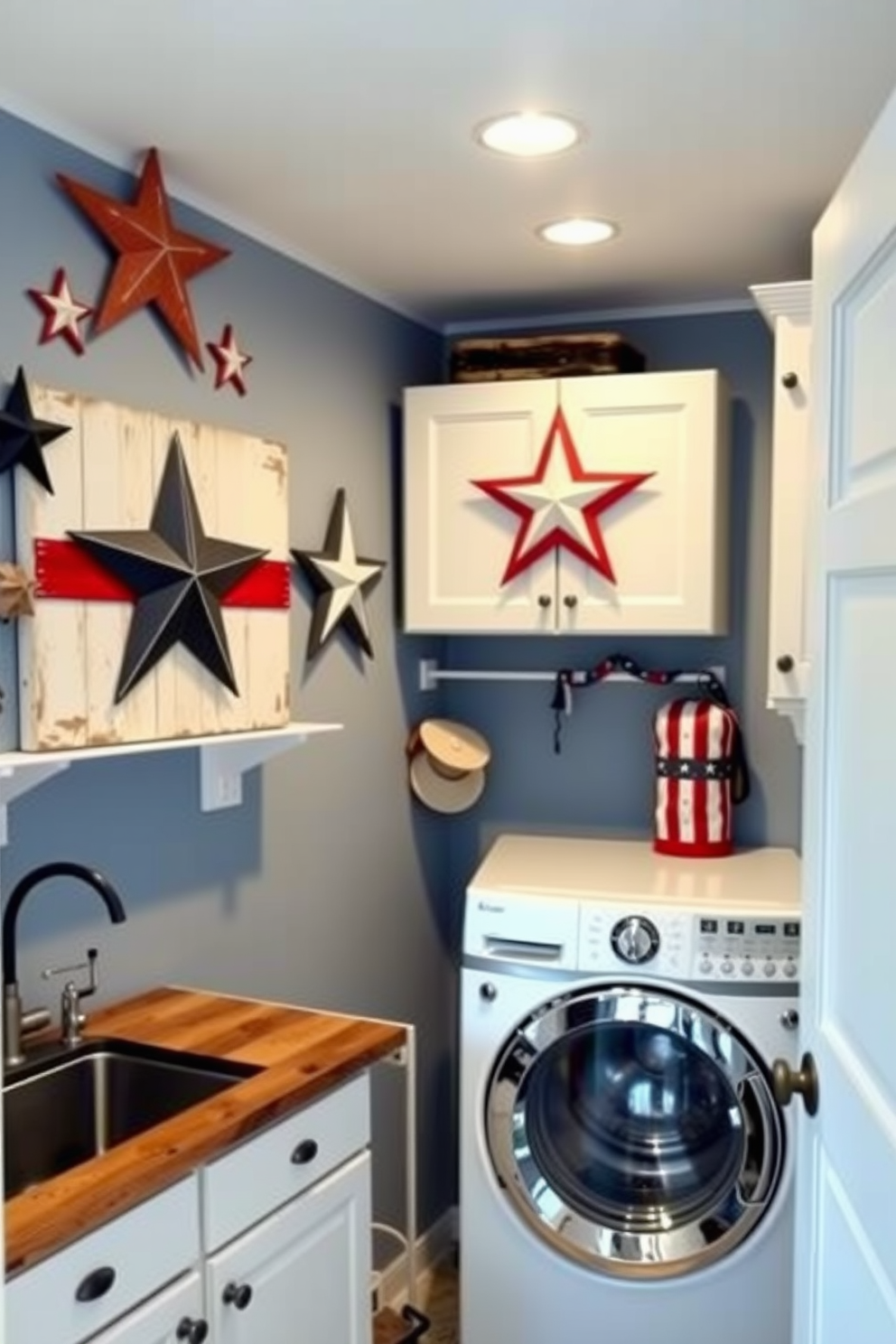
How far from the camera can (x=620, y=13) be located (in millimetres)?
1542

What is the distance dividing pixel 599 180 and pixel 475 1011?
5.38 feet

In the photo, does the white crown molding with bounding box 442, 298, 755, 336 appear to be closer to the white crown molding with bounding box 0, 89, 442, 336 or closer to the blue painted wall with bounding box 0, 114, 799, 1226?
the blue painted wall with bounding box 0, 114, 799, 1226

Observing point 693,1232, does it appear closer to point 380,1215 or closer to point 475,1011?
point 475,1011

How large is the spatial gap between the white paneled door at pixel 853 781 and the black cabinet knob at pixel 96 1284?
2.85 feet

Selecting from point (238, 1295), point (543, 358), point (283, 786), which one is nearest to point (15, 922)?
point (238, 1295)

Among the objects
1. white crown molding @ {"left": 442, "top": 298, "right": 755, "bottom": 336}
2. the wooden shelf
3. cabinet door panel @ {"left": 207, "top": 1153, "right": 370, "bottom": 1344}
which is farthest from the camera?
white crown molding @ {"left": 442, "top": 298, "right": 755, "bottom": 336}

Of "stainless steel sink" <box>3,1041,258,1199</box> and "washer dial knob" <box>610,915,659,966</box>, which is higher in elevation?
"washer dial knob" <box>610,915,659,966</box>

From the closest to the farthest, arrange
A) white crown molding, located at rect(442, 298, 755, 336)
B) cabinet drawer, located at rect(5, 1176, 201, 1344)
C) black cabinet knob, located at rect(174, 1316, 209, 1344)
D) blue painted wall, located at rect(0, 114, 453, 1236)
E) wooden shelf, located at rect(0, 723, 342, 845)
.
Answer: cabinet drawer, located at rect(5, 1176, 201, 1344)
black cabinet knob, located at rect(174, 1316, 209, 1344)
wooden shelf, located at rect(0, 723, 342, 845)
blue painted wall, located at rect(0, 114, 453, 1236)
white crown molding, located at rect(442, 298, 755, 336)

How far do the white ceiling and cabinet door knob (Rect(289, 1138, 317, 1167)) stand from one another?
1596 mm

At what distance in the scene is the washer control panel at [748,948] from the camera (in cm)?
232

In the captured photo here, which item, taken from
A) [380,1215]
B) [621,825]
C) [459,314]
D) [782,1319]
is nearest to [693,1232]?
[782,1319]

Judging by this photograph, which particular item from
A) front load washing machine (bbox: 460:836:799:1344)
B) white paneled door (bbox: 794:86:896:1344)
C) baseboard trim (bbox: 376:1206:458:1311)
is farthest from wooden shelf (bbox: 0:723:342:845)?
baseboard trim (bbox: 376:1206:458:1311)

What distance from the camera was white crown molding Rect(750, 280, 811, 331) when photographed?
7.55ft

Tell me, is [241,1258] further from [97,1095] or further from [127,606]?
[127,606]
